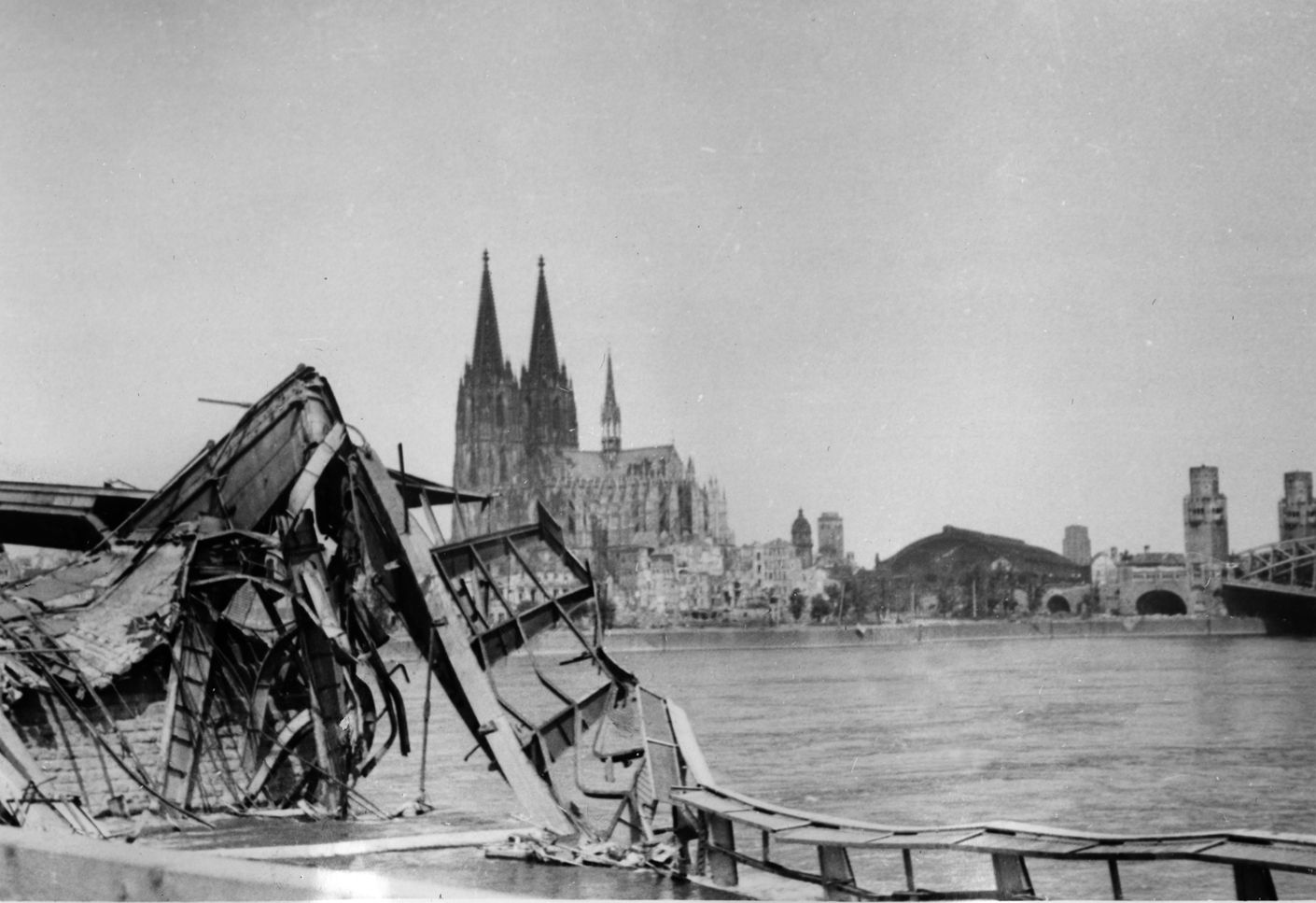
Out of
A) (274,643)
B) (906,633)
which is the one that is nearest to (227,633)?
(274,643)

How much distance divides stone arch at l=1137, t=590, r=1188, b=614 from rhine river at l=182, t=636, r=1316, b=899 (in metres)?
62.4

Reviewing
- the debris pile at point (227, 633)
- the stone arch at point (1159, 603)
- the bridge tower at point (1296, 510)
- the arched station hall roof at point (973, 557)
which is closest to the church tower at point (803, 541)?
the arched station hall roof at point (973, 557)

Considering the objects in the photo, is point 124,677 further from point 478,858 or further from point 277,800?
point 478,858

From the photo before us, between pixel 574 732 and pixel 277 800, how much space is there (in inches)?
196

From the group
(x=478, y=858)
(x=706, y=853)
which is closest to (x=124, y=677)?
(x=478, y=858)

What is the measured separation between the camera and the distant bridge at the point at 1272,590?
354 ft

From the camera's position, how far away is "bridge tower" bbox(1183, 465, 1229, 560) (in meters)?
56.0

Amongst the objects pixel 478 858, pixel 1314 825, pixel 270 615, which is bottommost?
pixel 1314 825

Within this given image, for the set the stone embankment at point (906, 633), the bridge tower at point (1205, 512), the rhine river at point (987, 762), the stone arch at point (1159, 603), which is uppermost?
the bridge tower at point (1205, 512)

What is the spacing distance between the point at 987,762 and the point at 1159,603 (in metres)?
123

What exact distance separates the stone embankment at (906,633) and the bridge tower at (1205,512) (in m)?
44.9

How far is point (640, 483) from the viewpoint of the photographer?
193625 mm

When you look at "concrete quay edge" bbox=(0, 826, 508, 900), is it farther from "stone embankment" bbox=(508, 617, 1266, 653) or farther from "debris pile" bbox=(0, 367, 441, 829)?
"stone embankment" bbox=(508, 617, 1266, 653)

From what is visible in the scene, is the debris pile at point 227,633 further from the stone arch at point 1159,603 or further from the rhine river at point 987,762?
the stone arch at point 1159,603
